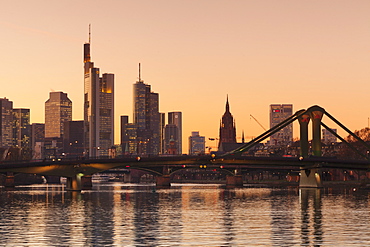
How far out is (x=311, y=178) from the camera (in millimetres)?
189375

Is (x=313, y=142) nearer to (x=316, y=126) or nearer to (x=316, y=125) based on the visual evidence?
(x=316, y=126)

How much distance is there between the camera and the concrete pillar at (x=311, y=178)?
187500 mm

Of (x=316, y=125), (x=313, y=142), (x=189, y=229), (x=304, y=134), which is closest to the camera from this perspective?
(x=189, y=229)

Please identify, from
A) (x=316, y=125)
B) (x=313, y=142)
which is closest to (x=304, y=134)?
(x=313, y=142)

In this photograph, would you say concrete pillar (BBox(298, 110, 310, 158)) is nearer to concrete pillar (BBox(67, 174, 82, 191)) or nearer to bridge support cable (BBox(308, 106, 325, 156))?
bridge support cable (BBox(308, 106, 325, 156))

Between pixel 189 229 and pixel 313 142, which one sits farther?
pixel 313 142

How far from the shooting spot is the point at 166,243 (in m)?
48.7

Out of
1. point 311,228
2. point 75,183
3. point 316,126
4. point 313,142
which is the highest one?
point 316,126

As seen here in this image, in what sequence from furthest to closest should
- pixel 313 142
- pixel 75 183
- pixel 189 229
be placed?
pixel 313 142 → pixel 75 183 → pixel 189 229

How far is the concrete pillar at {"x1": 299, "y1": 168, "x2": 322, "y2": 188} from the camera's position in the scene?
7382 inches

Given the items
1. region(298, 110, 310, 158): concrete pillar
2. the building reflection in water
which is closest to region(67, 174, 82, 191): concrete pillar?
region(298, 110, 310, 158): concrete pillar

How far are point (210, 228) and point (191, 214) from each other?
20.6m

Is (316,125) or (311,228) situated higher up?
(316,125)

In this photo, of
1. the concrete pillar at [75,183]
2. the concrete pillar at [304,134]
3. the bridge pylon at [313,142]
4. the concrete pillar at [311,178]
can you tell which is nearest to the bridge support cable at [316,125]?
the bridge pylon at [313,142]
